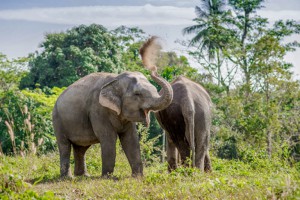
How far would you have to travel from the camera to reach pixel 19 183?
754 centimetres

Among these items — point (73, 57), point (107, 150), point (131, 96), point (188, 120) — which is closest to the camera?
point (188, 120)

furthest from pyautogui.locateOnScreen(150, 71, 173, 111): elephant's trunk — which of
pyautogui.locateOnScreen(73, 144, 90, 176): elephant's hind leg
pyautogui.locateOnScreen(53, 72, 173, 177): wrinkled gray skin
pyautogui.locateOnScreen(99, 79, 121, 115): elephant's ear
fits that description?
pyautogui.locateOnScreen(73, 144, 90, 176): elephant's hind leg

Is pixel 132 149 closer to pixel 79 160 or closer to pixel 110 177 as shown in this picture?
pixel 110 177

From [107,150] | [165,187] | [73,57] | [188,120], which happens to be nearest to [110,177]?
[107,150]

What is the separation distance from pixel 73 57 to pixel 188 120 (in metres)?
21.9

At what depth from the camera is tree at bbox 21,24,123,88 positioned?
31250 millimetres

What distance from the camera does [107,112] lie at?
38.2 feet

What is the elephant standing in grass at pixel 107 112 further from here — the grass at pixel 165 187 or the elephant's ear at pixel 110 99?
the grass at pixel 165 187

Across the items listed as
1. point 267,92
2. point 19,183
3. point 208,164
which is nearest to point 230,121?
point 267,92

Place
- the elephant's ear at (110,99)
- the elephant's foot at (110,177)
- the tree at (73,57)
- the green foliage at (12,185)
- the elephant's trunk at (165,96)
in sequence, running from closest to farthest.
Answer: the green foliage at (12,185)
the elephant's trunk at (165,96)
the elephant's foot at (110,177)
the elephant's ear at (110,99)
the tree at (73,57)

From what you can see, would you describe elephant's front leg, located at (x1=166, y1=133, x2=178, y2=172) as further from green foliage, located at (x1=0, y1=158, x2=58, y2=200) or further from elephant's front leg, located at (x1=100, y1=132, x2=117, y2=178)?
green foliage, located at (x1=0, y1=158, x2=58, y2=200)

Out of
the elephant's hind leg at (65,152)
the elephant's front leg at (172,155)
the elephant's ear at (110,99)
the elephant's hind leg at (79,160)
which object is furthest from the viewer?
the elephant's hind leg at (79,160)

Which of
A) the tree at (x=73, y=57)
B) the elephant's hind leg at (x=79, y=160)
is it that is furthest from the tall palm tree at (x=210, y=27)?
the elephant's hind leg at (x=79, y=160)

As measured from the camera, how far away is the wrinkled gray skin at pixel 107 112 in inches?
437
